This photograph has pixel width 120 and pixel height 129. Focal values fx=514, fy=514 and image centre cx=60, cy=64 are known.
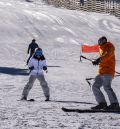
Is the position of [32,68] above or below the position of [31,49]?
above

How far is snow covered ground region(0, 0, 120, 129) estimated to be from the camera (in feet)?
33.0

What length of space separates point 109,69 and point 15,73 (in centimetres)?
1072

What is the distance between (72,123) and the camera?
31.6 ft

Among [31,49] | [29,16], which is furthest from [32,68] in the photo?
[29,16]

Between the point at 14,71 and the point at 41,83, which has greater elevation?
the point at 41,83

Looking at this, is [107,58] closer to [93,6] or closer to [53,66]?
[53,66]

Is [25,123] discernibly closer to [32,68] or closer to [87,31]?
[32,68]

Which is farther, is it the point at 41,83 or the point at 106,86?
the point at 41,83

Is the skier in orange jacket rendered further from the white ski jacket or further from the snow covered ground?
the white ski jacket

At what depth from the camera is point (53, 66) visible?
24828 millimetres

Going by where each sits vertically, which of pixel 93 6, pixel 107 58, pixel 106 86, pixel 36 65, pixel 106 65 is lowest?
pixel 93 6

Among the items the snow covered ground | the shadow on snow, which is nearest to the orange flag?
the snow covered ground

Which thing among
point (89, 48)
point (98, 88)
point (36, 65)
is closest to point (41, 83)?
point (36, 65)

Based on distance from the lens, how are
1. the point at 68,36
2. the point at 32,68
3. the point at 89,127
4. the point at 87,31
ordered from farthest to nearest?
1. the point at 87,31
2. the point at 68,36
3. the point at 32,68
4. the point at 89,127
